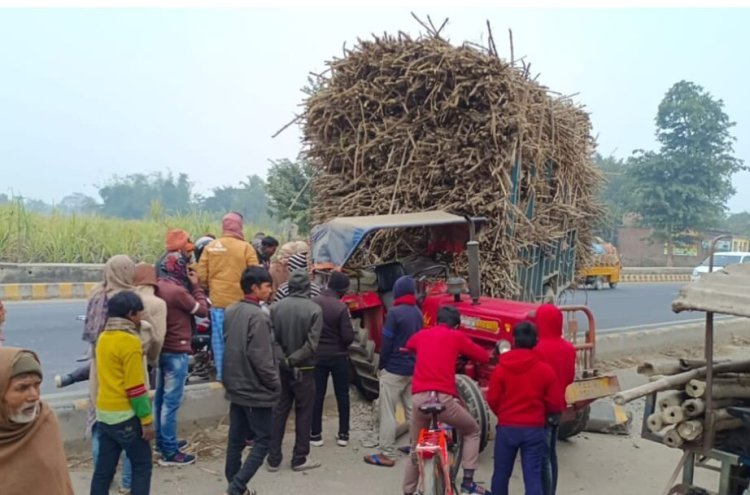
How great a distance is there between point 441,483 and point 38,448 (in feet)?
8.99

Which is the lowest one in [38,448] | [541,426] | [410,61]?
[541,426]

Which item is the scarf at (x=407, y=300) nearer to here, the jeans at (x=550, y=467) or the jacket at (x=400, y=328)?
the jacket at (x=400, y=328)

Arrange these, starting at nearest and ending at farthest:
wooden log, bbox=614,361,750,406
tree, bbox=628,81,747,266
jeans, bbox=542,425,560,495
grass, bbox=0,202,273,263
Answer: wooden log, bbox=614,361,750,406
jeans, bbox=542,425,560,495
grass, bbox=0,202,273,263
tree, bbox=628,81,747,266

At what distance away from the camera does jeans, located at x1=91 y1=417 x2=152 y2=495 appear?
13.4ft

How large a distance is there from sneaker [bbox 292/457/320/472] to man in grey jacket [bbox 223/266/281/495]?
71 cm

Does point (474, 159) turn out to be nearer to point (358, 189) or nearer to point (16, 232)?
point (358, 189)

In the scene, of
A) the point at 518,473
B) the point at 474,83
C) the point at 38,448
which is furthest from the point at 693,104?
the point at 38,448

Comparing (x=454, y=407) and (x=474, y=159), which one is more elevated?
(x=474, y=159)

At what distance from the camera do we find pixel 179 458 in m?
5.41

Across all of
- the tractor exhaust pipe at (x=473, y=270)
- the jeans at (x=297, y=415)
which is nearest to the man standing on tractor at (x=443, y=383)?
the jeans at (x=297, y=415)

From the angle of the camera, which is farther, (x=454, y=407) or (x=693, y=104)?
(x=693, y=104)

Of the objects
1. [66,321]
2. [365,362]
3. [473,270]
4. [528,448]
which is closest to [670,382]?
[528,448]

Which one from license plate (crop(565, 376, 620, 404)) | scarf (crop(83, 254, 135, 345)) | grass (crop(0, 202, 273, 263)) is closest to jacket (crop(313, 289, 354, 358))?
scarf (crop(83, 254, 135, 345))

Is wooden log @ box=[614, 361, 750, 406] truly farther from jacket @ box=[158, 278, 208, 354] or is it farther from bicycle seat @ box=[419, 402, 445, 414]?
jacket @ box=[158, 278, 208, 354]
